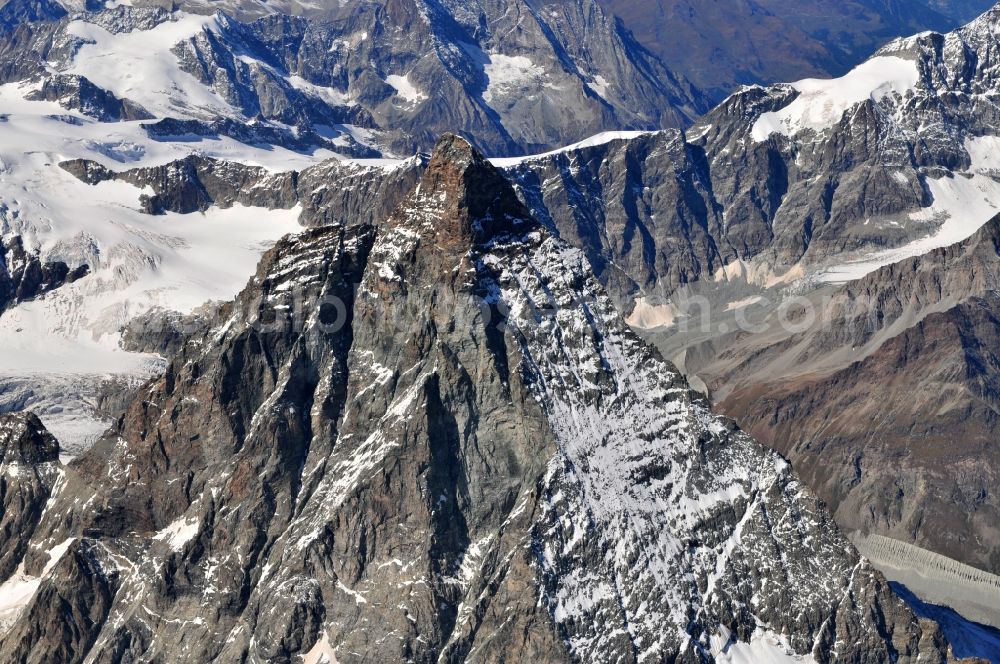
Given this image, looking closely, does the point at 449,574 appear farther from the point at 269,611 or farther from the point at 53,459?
the point at 53,459

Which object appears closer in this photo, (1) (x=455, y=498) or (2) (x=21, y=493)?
(1) (x=455, y=498)

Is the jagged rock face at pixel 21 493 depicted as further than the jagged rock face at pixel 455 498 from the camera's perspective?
Yes

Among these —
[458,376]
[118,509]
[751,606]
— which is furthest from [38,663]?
[751,606]

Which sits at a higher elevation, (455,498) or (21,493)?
(455,498)

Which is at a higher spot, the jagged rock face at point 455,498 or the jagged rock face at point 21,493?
the jagged rock face at point 455,498
